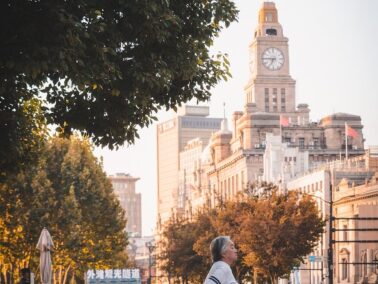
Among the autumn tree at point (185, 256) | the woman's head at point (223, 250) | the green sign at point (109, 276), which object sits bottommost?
the green sign at point (109, 276)

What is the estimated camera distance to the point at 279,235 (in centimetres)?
9475

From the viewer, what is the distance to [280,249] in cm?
9462

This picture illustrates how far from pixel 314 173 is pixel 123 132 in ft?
405

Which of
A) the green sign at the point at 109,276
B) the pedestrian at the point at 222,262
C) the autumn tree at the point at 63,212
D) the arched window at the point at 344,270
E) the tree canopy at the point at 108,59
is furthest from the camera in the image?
the arched window at the point at 344,270

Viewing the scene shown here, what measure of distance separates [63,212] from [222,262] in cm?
6881

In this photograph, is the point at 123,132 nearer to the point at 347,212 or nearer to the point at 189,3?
the point at 189,3

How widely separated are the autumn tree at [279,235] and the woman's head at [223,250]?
77.1m

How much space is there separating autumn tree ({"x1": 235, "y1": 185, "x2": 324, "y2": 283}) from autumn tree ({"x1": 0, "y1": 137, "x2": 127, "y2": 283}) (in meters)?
10.3

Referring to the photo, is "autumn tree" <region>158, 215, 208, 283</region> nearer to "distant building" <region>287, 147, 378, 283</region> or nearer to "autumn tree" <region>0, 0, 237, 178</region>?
"distant building" <region>287, 147, 378, 283</region>

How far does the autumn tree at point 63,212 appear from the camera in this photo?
81000 mm

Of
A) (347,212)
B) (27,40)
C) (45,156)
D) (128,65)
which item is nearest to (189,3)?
(128,65)

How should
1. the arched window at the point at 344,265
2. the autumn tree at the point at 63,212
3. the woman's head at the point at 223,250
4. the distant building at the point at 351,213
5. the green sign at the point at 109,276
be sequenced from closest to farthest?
the woman's head at the point at 223,250 < the autumn tree at the point at 63,212 < the green sign at the point at 109,276 < the distant building at the point at 351,213 < the arched window at the point at 344,265

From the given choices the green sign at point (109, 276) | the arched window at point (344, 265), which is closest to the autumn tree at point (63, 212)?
the green sign at point (109, 276)

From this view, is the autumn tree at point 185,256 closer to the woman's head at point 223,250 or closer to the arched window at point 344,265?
the arched window at point 344,265
